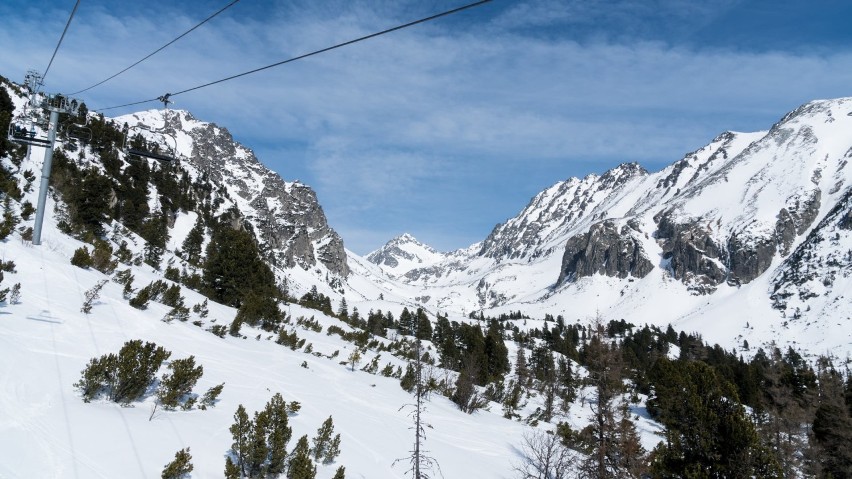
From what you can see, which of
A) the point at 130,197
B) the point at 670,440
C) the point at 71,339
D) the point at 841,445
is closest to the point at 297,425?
the point at 71,339

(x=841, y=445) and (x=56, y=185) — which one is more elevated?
(x=56, y=185)

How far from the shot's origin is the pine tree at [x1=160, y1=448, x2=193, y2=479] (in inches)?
279

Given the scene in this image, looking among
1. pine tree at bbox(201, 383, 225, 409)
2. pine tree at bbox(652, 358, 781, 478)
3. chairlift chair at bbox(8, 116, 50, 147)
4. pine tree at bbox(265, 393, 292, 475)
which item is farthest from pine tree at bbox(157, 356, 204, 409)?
pine tree at bbox(652, 358, 781, 478)

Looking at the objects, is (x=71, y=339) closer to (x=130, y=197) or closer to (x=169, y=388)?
(x=169, y=388)

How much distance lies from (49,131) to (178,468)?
14.3 metres

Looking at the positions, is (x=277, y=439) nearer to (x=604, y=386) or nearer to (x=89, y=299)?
(x=89, y=299)

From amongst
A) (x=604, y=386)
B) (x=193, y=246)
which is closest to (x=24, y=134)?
(x=604, y=386)

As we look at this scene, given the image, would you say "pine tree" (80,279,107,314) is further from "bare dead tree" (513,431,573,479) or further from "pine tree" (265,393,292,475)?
"bare dead tree" (513,431,573,479)

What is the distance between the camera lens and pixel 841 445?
29656 millimetres

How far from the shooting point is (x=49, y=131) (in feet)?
51.3

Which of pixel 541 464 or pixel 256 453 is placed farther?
pixel 541 464

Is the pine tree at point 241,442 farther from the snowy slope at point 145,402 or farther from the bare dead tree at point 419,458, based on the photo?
the bare dead tree at point 419,458

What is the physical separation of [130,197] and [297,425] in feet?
143

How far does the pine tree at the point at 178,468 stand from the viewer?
7.08 m
